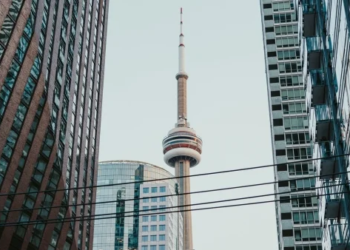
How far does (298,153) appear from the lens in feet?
281

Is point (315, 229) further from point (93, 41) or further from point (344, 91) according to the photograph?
point (344, 91)

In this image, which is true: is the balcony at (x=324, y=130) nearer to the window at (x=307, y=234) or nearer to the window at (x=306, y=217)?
the window at (x=307, y=234)

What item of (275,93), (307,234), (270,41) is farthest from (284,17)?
(307,234)

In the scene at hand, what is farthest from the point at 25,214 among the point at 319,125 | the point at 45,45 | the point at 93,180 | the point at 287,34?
the point at 287,34

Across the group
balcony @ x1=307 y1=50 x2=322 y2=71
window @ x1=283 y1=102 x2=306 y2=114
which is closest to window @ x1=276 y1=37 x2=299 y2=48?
window @ x1=283 y1=102 x2=306 y2=114

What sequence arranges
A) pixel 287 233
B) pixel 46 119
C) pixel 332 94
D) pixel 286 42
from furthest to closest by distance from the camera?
1. pixel 286 42
2. pixel 287 233
3. pixel 46 119
4. pixel 332 94

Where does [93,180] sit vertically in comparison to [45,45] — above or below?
below

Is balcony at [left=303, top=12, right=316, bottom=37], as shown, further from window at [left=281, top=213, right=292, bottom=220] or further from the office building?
window at [left=281, top=213, right=292, bottom=220]

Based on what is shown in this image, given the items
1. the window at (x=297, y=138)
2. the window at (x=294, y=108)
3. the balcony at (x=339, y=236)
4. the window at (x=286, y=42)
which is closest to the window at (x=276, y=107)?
the window at (x=294, y=108)

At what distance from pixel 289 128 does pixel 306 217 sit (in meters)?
14.2

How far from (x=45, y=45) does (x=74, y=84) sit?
9.16 m

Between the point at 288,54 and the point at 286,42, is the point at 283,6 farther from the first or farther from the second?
the point at 288,54

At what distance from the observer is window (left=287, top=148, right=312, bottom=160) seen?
280ft

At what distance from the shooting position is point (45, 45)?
53.7 m
